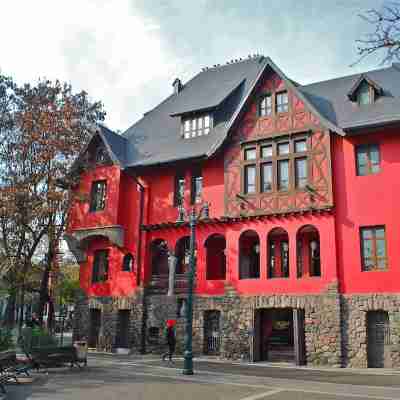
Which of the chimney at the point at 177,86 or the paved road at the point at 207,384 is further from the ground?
the chimney at the point at 177,86

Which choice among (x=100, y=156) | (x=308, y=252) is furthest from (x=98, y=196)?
(x=308, y=252)

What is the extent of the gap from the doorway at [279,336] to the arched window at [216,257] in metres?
3.46

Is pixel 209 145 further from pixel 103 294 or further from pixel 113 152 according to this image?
pixel 103 294

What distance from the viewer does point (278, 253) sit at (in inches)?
936

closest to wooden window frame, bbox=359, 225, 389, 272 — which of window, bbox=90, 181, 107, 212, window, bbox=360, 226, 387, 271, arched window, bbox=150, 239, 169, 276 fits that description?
window, bbox=360, 226, 387, 271

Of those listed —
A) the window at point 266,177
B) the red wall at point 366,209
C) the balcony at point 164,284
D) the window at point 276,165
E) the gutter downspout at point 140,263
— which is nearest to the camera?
the red wall at point 366,209

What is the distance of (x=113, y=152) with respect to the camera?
27234 millimetres

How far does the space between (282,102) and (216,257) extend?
8805 mm

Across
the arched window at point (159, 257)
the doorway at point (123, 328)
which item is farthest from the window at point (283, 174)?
the doorway at point (123, 328)

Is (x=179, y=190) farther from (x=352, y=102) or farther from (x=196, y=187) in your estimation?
(x=352, y=102)

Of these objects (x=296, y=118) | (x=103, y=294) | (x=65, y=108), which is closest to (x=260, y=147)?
(x=296, y=118)

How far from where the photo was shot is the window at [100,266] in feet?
90.8

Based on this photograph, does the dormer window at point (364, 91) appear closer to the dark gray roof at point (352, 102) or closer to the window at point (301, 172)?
the dark gray roof at point (352, 102)

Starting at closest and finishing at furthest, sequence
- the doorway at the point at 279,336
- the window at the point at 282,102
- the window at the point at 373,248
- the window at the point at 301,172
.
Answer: the window at the point at 373,248 < the doorway at the point at 279,336 < the window at the point at 301,172 < the window at the point at 282,102
